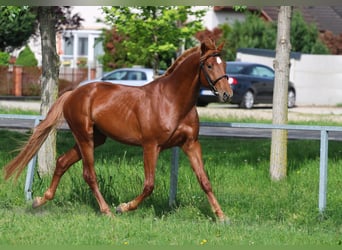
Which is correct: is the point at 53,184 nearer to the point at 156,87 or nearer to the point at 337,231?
the point at 156,87

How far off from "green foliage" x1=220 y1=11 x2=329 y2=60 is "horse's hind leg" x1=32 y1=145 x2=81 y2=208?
34191 mm

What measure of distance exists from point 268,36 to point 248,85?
15.4 metres

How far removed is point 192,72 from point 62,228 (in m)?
2.25

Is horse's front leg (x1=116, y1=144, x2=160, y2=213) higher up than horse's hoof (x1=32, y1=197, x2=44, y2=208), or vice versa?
horse's front leg (x1=116, y1=144, x2=160, y2=213)

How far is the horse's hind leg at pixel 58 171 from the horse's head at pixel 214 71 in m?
2.01

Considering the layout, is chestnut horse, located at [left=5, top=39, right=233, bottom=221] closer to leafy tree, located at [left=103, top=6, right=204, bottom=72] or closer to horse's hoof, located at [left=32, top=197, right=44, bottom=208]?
horse's hoof, located at [left=32, top=197, right=44, bottom=208]

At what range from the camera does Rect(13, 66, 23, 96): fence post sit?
4056 cm

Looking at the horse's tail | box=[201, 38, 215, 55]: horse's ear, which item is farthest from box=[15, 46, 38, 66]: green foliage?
box=[201, 38, 215, 55]: horse's ear

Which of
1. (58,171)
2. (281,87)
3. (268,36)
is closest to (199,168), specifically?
(58,171)

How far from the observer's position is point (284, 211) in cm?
1157

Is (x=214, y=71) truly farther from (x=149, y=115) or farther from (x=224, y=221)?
(x=224, y=221)

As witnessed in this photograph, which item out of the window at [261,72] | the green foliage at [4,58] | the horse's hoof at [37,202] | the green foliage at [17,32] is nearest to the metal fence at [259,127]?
the horse's hoof at [37,202]

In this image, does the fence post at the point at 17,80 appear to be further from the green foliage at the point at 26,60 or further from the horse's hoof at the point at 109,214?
the horse's hoof at the point at 109,214

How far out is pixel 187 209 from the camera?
37.7 feet
